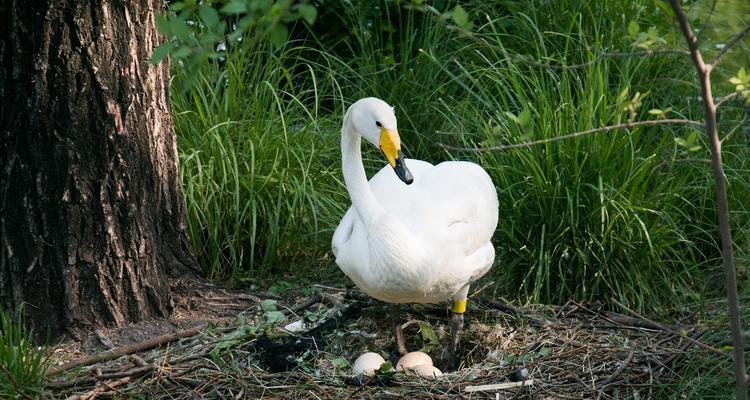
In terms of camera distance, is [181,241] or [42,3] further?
[181,241]

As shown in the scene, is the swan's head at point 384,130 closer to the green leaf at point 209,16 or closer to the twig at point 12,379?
the twig at point 12,379

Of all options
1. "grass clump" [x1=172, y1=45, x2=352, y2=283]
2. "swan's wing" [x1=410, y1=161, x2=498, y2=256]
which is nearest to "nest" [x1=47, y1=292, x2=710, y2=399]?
"swan's wing" [x1=410, y1=161, x2=498, y2=256]

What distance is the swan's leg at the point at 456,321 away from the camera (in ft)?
14.3

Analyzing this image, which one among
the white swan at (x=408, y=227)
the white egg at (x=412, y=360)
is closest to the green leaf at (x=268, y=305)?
the white swan at (x=408, y=227)

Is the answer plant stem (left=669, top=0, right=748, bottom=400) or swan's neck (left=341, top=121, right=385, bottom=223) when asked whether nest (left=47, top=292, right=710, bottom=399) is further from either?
plant stem (left=669, top=0, right=748, bottom=400)

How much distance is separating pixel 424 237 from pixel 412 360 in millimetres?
590

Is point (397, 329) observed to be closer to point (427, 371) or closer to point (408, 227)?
point (427, 371)

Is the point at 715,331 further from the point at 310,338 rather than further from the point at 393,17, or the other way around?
the point at 393,17

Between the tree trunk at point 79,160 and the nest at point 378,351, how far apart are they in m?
0.31

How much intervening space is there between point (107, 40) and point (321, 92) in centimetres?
216

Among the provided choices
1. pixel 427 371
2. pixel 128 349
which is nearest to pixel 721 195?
pixel 427 371

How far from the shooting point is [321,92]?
20.0 ft

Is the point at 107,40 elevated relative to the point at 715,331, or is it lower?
elevated

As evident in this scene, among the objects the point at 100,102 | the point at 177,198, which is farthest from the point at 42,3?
the point at 177,198
